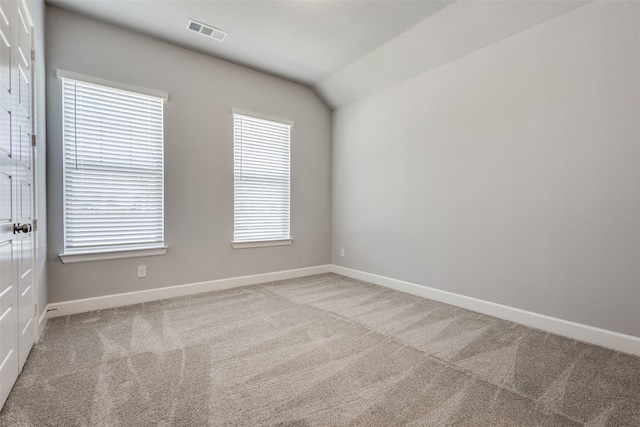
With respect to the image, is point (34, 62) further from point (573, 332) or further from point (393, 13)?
point (573, 332)

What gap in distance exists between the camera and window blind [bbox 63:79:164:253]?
9.96 ft

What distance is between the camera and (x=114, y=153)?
325cm

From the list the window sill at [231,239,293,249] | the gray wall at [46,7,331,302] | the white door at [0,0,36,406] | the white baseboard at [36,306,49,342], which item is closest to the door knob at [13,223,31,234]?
the white door at [0,0,36,406]

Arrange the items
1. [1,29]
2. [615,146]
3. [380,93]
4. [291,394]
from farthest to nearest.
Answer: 1. [380,93]
2. [615,146]
3. [291,394]
4. [1,29]

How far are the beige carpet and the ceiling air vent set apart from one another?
9.95 ft

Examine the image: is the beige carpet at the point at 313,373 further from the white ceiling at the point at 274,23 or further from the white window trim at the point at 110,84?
the white ceiling at the point at 274,23

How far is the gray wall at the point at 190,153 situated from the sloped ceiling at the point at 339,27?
0.22 m

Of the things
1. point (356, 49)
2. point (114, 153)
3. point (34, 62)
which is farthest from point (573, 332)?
point (34, 62)

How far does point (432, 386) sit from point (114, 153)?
3667mm

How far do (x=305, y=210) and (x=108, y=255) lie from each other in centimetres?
262

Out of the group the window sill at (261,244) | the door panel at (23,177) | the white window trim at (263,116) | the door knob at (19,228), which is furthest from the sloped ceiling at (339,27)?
the window sill at (261,244)

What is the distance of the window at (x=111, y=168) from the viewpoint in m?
3.03

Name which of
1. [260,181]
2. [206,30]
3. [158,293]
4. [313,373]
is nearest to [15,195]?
[158,293]

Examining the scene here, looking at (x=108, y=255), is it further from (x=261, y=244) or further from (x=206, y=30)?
Result: (x=206, y=30)
